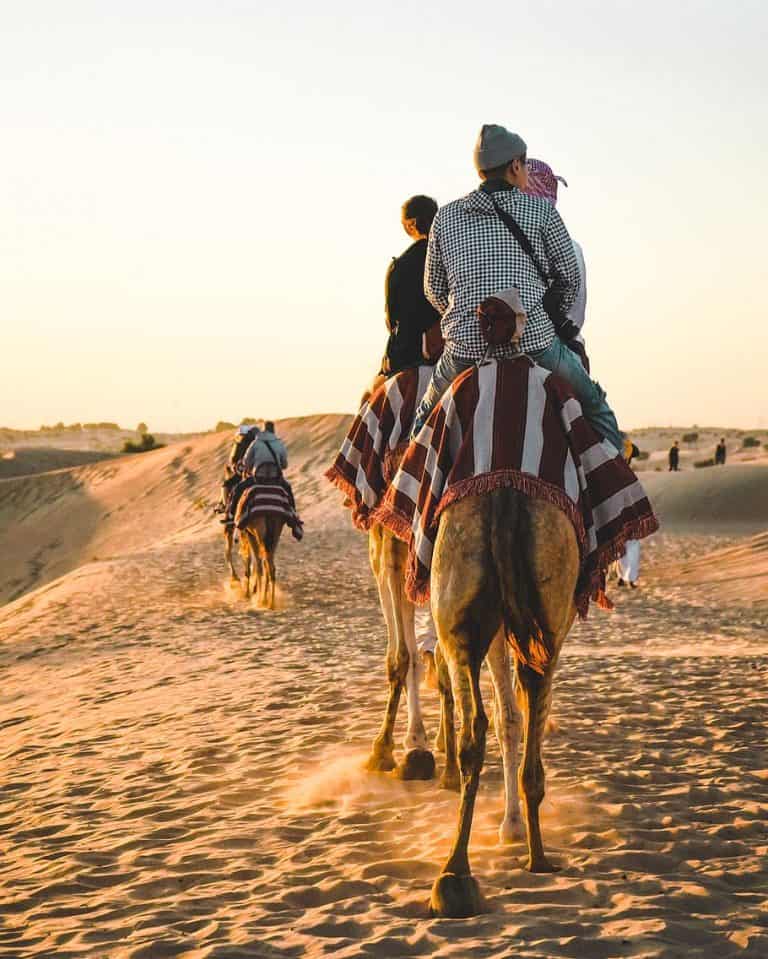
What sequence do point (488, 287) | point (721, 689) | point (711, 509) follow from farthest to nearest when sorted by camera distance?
point (711, 509) → point (721, 689) → point (488, 287)

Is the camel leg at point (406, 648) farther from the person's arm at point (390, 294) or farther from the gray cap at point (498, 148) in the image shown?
the gray cap at point (498, 148)

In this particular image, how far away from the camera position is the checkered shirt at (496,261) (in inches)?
227

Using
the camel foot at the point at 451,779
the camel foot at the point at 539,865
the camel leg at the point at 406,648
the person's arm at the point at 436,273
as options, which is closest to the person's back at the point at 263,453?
the camel leg at the point at 406,648

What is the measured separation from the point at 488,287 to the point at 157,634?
10.8 meters

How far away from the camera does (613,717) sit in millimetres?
8938

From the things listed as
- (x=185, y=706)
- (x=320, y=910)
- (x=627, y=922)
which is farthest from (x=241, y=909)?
(x=185, y=706)

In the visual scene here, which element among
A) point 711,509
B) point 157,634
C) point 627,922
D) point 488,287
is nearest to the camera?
point 627,922

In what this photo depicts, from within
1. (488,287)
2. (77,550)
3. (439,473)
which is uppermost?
(488,287)

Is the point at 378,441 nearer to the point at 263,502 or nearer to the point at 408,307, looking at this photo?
the point at 408,307

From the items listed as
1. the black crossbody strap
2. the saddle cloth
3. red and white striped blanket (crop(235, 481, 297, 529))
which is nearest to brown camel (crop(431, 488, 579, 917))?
the saddle cloth

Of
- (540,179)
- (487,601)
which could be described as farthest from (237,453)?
(487,601)

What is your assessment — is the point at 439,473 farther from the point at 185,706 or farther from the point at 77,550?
the point at 77,550

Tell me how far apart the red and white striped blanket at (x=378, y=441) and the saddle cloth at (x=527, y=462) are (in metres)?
1.46

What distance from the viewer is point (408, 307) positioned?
737cm
